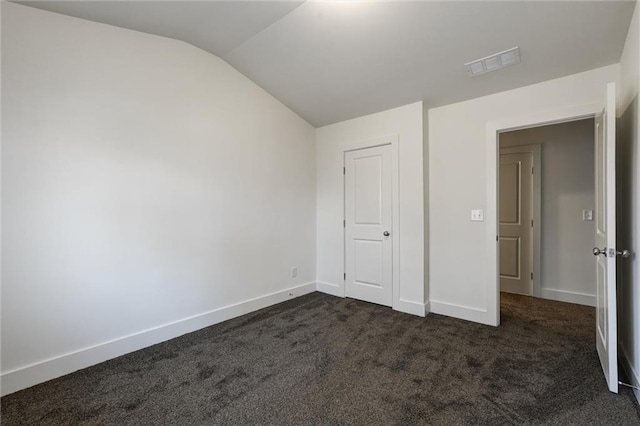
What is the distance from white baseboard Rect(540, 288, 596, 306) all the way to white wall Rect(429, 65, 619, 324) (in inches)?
60.1

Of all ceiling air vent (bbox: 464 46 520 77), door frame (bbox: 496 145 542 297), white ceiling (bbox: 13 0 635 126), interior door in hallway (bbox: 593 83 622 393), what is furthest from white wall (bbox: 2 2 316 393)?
door frame (bbox: 496 145 542 297)

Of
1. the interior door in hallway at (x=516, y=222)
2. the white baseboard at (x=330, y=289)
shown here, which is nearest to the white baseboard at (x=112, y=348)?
the white baseboard at (x=330, y=289)

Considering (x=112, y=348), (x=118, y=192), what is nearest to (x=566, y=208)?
(x=118, y=192)

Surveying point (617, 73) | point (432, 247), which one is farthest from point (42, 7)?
point (617, 73)

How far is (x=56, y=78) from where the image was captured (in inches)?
85.5

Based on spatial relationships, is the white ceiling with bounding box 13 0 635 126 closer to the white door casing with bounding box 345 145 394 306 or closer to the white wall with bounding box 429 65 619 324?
the white wall with bounding box 429 65 619 324

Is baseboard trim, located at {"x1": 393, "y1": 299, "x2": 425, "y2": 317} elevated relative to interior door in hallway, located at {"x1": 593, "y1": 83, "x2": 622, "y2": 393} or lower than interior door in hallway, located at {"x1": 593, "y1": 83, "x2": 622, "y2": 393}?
lower

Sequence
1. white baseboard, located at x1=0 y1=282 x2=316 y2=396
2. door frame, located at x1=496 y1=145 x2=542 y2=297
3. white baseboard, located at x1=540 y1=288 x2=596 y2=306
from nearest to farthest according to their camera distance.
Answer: white baseboard, located at x1=0 y1=282 x2=316 y2=396 < white baseboard, located at x1=540 y1=288 x2=596 y2=306 < door frame, located at x1=496 y1=145 x2=542 y2=297

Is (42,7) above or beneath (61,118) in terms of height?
above

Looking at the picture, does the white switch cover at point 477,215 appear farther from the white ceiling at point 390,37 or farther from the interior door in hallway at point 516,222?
the interior door in hallway at point 516,222

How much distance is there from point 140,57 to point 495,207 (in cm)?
369

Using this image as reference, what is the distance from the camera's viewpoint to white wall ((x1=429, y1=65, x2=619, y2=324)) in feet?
9.37

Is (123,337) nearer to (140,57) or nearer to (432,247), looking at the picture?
(140,57)

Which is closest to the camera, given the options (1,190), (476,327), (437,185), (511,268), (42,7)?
(1,190)
